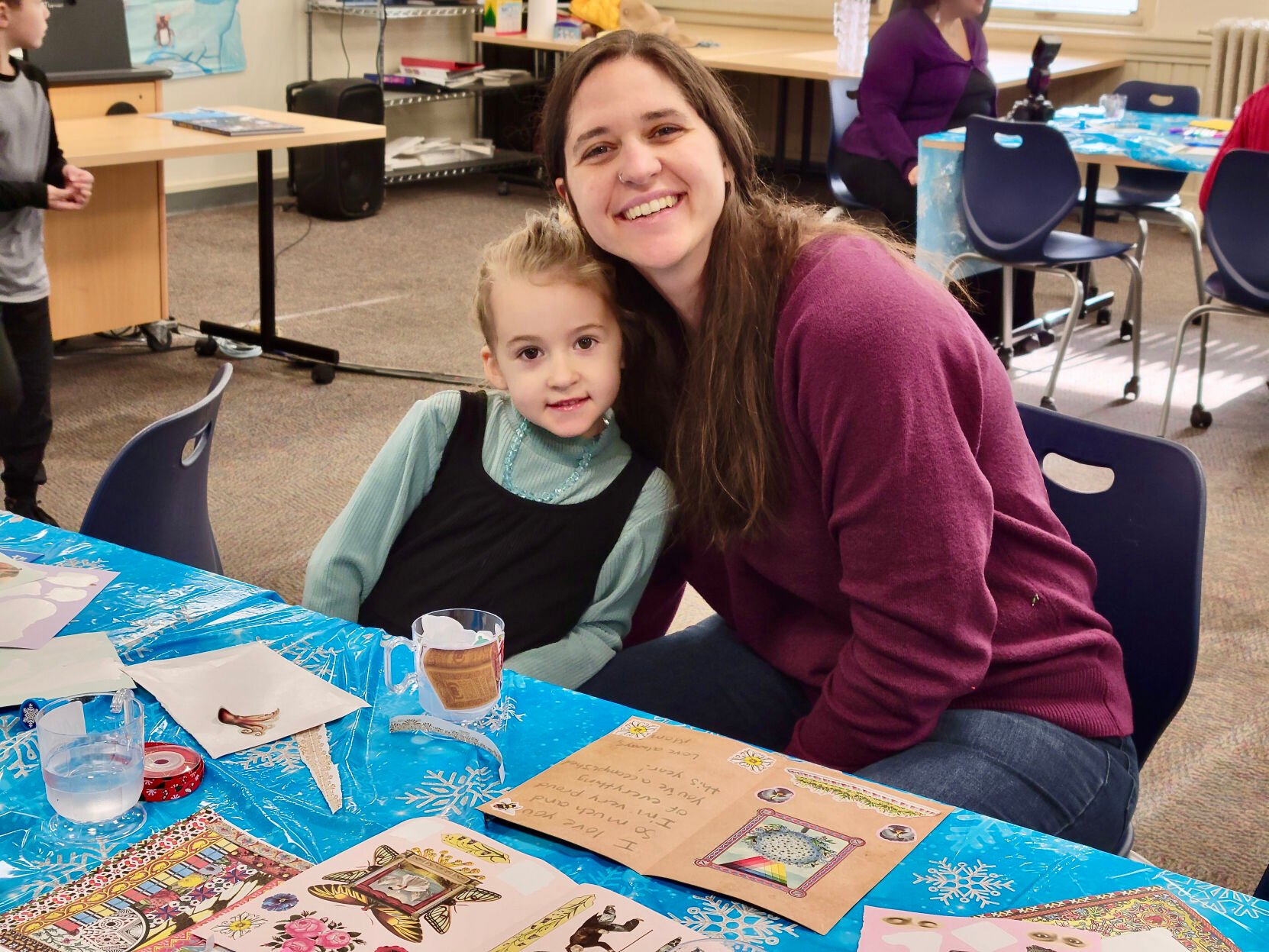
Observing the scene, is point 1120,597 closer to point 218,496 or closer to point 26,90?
point 218,496

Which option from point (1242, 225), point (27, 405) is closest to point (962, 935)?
point (27, 405)

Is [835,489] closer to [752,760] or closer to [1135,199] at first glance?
[752,760]

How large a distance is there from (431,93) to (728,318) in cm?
569

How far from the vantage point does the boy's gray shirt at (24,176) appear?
2.86 metres

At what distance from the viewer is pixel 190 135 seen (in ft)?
12.0

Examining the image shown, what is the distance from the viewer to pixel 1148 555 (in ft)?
4.70

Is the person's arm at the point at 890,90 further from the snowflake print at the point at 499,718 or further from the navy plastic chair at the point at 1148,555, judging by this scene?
the snowflake print at the point at 499,718

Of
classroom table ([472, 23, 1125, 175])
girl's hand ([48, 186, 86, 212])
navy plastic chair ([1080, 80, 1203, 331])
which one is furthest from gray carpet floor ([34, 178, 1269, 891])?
classroom table ([472, 23, 1125, 175])

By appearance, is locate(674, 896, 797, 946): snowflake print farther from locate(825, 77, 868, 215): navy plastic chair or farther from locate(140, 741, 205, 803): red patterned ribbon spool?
locate(825, 77, 868, 215): navy plastic chair

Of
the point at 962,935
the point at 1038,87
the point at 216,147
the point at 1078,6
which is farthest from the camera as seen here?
the point at 1078,6

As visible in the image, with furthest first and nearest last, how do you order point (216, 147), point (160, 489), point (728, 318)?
1. point (216, 147)
2. point (160, 489)
3. point (728, 318)

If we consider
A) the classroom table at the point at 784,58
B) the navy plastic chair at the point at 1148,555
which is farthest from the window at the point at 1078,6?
the navy plastic chair at the point at 1148,555

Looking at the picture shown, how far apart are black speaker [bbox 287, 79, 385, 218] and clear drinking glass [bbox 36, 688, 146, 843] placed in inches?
205

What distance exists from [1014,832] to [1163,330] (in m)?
4.17
